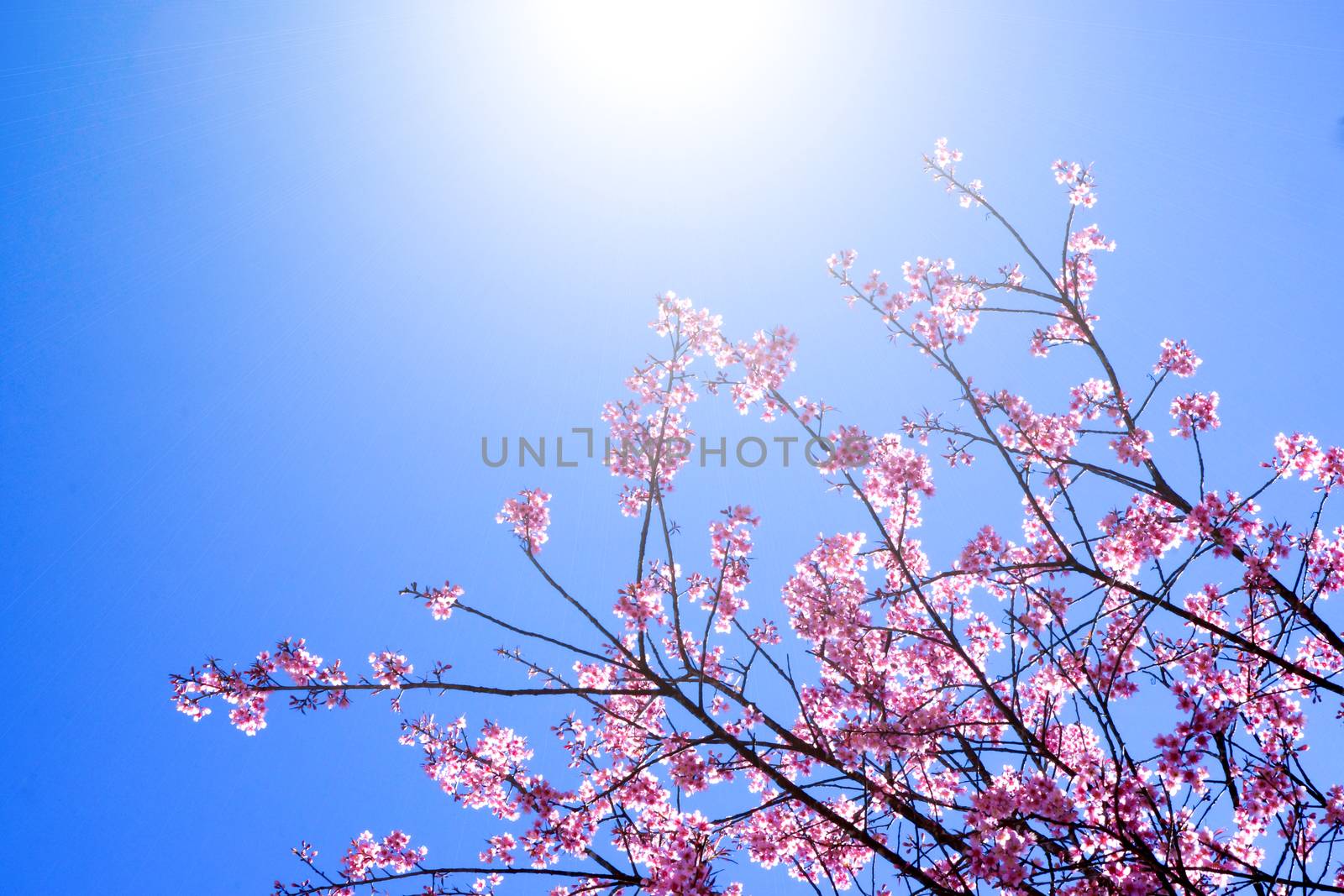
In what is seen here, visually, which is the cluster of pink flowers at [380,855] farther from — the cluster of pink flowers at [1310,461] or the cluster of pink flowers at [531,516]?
the cluster of pink flowers at [1310,461]

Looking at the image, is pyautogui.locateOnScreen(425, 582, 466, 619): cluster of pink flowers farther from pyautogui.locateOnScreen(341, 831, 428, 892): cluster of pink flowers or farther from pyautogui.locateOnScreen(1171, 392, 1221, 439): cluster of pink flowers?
pyautogui.locateOnScreen(1171, 392, 1221, 439): cluster of pink flowers

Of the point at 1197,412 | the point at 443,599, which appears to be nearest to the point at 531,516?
the point at 443,599

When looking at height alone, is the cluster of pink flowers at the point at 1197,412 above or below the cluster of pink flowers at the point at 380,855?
above

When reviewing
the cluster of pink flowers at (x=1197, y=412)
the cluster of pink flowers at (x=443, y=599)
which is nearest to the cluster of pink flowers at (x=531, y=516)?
the cluster of pink flowers at (x=443, y=599)

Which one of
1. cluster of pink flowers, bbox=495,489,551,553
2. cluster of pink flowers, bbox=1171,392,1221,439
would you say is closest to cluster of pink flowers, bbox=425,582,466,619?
cluster of pink flowers, bbox=495,489,551,553

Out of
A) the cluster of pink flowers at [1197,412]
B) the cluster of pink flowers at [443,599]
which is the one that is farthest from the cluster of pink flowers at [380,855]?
the cluster of pink flowers at [1197,412]

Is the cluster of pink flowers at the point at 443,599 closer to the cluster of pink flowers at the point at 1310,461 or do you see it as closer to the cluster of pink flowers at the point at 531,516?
the cluster of pink flowers at the point at 531,516

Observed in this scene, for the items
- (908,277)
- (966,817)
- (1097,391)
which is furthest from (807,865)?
(908,277)

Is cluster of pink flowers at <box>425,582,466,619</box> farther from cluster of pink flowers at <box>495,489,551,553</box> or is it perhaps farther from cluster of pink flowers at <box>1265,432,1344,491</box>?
cluster of pink flowers at <box>1265,432,1344,491</box>

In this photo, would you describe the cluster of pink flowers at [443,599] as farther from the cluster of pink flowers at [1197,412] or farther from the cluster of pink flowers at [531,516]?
the cluster of pink flowers at [1197,412]

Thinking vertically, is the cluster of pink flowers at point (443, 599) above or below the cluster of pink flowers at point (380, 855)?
above

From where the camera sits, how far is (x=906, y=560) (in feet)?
25.2

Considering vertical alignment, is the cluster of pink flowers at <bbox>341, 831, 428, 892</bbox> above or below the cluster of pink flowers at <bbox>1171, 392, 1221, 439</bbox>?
below

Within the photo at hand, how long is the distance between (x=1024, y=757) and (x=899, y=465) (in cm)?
260
